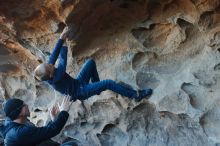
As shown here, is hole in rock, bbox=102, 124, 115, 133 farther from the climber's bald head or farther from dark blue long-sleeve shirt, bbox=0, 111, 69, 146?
dark blue long-sleeve shirt, bbox=0, 111, 69, 146

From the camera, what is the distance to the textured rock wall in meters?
3.95

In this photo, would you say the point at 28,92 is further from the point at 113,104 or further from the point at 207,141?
the point at 207,141

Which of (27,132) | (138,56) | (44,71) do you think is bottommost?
(27,132)

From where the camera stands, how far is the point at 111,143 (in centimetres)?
473

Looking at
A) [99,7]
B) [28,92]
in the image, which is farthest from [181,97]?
[28,92]

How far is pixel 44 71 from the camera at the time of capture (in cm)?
378

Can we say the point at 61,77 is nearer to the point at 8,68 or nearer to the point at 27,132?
the point at 27,132

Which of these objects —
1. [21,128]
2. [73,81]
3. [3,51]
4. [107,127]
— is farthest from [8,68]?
[21,128]

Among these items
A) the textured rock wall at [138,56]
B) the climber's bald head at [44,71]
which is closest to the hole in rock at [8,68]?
the textured rock wall at [138,56]

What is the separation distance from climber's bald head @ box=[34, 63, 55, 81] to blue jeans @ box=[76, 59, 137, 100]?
329 millimetres

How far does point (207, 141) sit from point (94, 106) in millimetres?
1361

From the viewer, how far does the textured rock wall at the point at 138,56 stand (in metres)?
3.95

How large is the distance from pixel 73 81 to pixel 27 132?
0.91 metres

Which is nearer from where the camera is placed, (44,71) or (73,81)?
(44,71)
